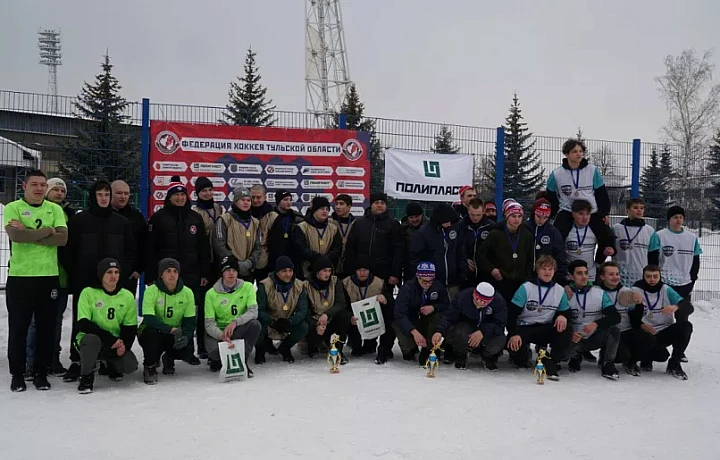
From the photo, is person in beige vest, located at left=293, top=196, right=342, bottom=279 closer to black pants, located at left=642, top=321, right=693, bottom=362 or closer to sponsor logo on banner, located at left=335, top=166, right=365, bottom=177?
sponsor logo on banner, located at left=335, top=166, right=365, bottom=177

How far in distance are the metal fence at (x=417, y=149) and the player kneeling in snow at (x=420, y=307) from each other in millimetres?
2638

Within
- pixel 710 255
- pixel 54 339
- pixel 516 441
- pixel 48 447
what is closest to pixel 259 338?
pixel 54 339

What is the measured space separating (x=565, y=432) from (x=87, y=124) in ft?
23.1

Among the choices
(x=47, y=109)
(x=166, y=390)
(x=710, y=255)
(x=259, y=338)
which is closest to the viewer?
(x=166, y=390)

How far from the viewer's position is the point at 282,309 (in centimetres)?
657

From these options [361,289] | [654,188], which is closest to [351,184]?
[361,289]

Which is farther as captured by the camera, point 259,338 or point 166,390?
point 259,338

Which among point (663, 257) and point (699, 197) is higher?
point (699, 197)

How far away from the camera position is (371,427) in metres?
A: 4.44

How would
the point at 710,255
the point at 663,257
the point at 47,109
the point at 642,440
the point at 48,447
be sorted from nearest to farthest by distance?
1. the point at 48,447
2. the point at 642,440
3. the point at 663,257
4. the point at 47,109
5. the point at 710,255

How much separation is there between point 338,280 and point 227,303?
55.4 inches

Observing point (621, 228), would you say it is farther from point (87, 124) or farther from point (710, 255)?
point (87, 124)

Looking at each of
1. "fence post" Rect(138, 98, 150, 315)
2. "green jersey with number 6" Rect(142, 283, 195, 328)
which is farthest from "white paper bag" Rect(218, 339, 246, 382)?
"fence post" Rect(138, 98, 150, 315)

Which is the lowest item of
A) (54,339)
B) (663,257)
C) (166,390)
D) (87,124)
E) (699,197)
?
(166,390)
